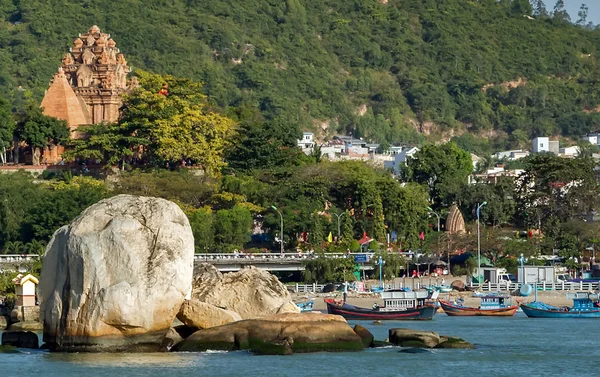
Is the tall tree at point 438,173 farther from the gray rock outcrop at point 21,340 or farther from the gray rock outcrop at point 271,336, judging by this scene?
the gray rock outcrop at point 271,336

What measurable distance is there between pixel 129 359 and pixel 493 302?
1583 inches

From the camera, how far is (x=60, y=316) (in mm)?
59969

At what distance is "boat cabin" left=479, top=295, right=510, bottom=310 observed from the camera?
92.4 metres

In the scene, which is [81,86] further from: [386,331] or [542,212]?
[386,331]

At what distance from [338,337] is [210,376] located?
6.91 metres

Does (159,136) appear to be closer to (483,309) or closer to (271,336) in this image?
(483,309)

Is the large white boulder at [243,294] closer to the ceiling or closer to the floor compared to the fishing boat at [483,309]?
closer to the ceiling

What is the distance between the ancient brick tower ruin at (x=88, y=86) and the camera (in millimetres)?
139375

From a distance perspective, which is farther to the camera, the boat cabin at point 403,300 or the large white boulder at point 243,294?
the boat cabin at point 403,300

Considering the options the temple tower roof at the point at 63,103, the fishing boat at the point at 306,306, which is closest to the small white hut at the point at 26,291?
the fishing boat at the point at 306,306

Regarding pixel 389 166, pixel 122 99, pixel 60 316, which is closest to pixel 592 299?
pixel 60 316

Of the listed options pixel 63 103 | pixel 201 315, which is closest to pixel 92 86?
pixel 63 103

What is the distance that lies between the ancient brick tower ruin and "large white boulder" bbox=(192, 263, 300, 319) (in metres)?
74.6

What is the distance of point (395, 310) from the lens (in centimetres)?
8600
